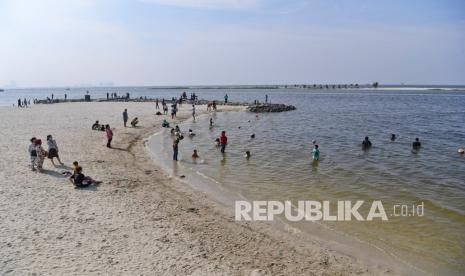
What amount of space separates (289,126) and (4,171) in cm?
2954

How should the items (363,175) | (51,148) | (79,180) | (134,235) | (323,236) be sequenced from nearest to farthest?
(134,235) → (323,236) → (79,180) → (51,148) → (363,175)

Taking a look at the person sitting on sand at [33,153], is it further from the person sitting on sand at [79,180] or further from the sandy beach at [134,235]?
the person sitting on sand at [79,180]

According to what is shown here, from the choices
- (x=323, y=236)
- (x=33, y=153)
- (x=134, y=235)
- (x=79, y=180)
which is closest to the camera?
(x=134, y=235)

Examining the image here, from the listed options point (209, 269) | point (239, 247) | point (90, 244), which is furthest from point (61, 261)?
point (239, 247)

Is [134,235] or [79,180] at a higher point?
[79,180]

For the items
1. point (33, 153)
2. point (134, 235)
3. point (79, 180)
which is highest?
point (33, 153)

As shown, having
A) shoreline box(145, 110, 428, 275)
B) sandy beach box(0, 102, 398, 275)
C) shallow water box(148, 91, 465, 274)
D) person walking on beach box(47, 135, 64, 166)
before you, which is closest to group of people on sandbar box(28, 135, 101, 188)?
person walking on beach box(47, 135, 64, 166)

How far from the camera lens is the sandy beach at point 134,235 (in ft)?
29.0

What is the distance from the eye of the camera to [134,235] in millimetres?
10492

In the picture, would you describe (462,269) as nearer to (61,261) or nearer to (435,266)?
A: (435,266)

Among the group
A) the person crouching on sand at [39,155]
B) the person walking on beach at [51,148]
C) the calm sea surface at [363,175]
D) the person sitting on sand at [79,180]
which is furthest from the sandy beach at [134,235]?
the calm sea surface at [363,175]

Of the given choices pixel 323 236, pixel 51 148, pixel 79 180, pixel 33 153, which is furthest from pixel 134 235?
pixel 51 148

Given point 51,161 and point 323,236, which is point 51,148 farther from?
point 323,236

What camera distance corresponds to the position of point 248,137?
105 feet
